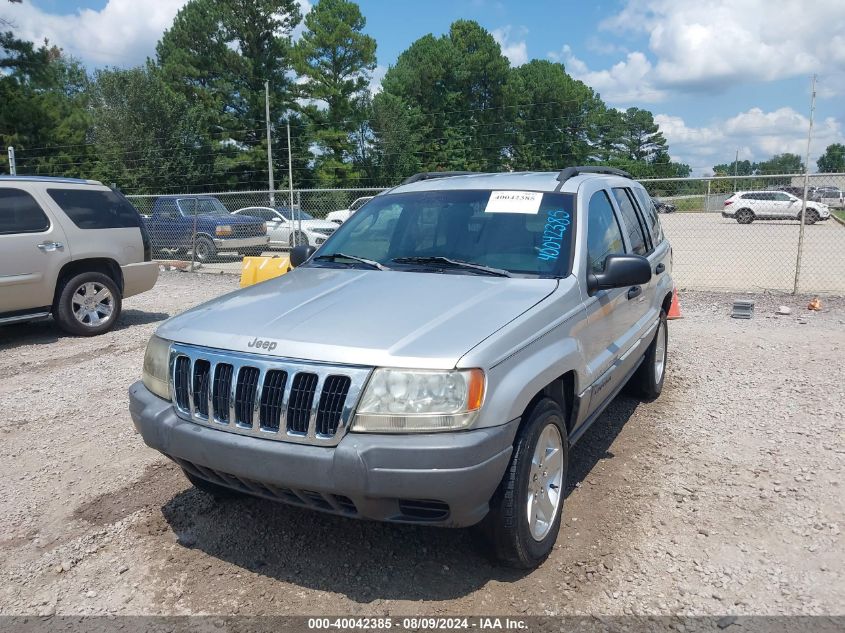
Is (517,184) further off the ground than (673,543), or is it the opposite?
(517,184)

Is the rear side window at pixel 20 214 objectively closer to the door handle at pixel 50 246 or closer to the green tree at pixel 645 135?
the door handle at pixel 50 246

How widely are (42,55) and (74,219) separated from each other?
28.0 metres

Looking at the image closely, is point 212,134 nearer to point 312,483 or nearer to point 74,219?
point 74,219

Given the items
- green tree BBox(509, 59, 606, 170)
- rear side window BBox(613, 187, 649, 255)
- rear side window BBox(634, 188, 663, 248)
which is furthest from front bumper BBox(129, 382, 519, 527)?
green tree BBox(509, 59, 606, 170)

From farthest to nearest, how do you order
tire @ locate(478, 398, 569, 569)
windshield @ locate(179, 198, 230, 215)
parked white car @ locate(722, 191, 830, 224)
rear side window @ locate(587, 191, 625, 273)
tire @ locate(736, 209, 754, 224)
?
tire @ locate(736, 209, 754, 224)
parked white car @ locate(722, 191, 830, 224)
windshield @ locate(179, 198, 230, 215)
rear side window @ locate(587, 191, 625, 273)
tire @ locate(478, 398, 569, 569)

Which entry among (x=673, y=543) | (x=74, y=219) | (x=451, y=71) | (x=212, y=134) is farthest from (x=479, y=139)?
(x=673, y=543)

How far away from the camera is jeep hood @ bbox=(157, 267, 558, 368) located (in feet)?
8.77

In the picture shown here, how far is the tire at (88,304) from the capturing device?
798 cm

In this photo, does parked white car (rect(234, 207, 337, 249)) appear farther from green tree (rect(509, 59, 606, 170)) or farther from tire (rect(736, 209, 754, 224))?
green tree (rect(509, 59, 606, 170))

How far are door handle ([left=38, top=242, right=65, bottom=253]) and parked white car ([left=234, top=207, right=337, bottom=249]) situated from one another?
9.11 meters

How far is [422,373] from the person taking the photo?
259 cm

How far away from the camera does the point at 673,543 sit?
336cm

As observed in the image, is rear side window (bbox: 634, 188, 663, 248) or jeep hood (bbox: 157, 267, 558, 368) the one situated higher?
rear side window (bbox: 634, 188, 663, 248)

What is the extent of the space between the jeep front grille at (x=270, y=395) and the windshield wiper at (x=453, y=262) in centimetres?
124
